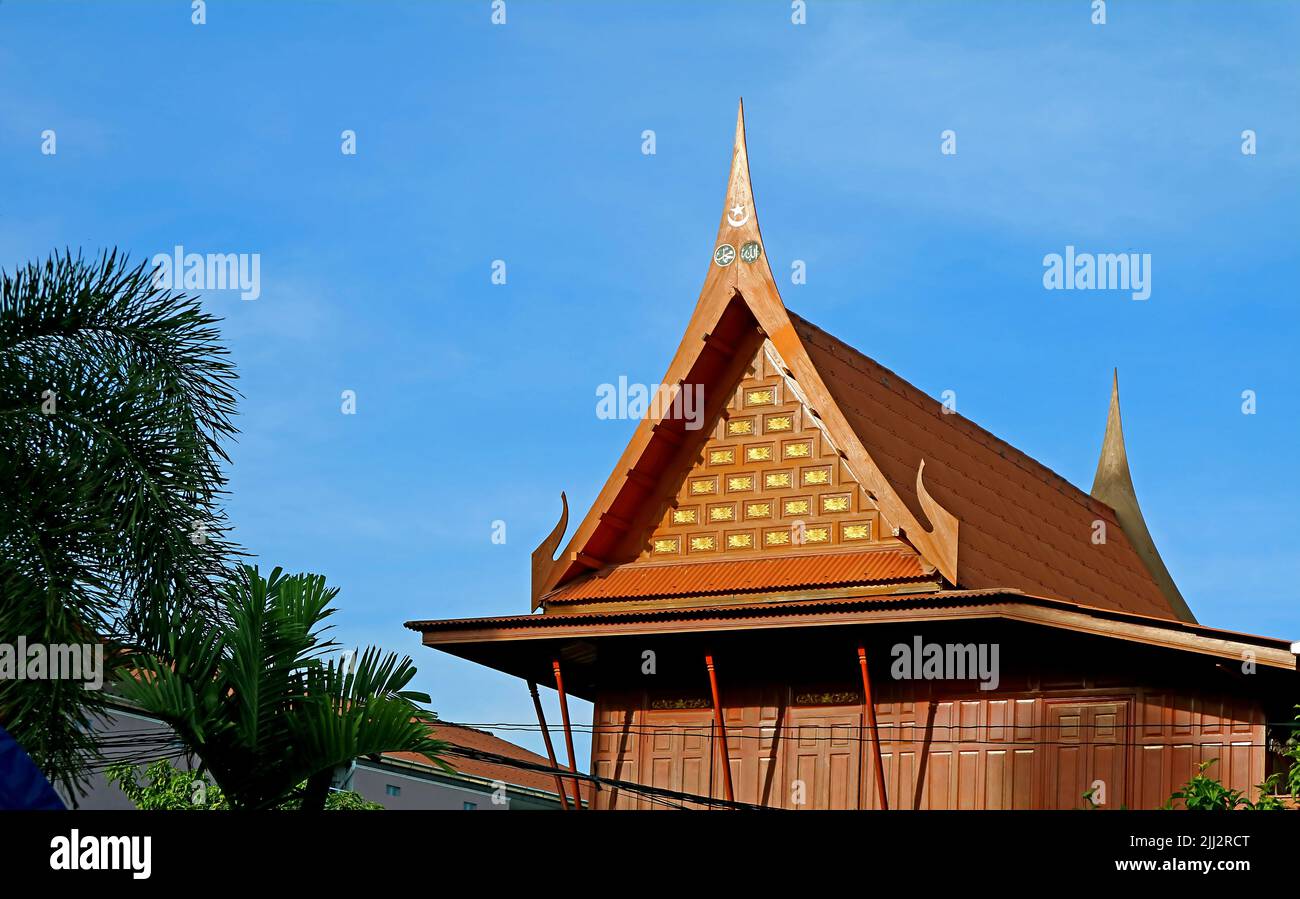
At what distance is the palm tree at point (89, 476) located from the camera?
406 inches

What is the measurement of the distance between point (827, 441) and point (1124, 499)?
12.7 m

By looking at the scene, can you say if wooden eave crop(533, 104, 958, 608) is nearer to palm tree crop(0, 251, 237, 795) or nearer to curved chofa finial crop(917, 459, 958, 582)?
curved chofa finial crop(917, 459, 958, 582)

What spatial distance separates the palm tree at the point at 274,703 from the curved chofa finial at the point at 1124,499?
67.4 ft

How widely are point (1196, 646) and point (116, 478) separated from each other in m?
10.2

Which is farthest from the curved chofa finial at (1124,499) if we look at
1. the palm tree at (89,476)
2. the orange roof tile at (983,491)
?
the palm tree at (89,476)

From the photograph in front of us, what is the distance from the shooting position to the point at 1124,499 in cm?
3014

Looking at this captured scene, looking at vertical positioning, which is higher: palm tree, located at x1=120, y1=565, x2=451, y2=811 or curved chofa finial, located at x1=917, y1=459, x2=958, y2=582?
curved chofa finial, located at x1=917, y1=459, x2=958, y2=582

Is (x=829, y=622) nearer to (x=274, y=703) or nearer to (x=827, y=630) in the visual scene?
(x=827, y=630)

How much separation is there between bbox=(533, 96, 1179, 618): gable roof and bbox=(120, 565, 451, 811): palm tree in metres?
9.59

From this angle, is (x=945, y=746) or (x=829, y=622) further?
(x=945, y=746)

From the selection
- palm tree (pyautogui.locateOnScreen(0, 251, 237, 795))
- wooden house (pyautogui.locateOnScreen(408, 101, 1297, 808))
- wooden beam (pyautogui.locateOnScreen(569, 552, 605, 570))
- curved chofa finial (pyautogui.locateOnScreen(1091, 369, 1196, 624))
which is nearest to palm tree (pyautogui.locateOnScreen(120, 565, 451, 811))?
palm tree (pyautogui.locateOnScreen(0, 251, 237, 795))

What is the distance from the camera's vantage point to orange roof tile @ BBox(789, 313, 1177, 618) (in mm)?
19578

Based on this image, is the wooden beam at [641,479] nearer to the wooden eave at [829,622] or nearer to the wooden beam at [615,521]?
the wooden beam at [615,521]

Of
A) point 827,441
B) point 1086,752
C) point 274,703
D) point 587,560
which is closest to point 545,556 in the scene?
point 587,560
